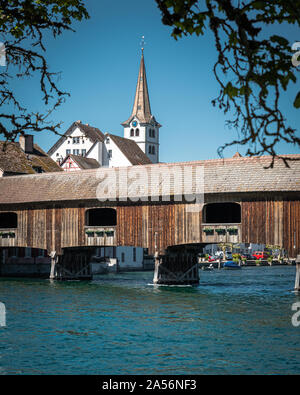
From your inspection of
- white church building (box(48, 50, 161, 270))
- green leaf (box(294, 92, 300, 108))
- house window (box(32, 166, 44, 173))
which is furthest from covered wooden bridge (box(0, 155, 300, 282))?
green leaf (box(294, 92, 300, 108))

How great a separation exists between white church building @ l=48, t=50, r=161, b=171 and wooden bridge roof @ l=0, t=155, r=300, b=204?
2573 centimetres

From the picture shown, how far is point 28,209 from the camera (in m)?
37.1

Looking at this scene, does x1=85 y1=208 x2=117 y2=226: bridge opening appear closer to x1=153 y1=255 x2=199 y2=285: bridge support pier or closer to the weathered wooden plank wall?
the weathered wooden plank wall

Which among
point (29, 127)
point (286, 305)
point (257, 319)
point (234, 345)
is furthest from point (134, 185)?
point (29, 127)

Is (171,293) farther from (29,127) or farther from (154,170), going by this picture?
(29,127)

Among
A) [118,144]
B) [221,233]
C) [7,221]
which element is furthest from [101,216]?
[118,144]

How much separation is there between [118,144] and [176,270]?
36.6 metres

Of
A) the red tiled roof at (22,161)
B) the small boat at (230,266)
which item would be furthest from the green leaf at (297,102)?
the small boat at (230,266)

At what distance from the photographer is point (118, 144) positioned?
70312 mm

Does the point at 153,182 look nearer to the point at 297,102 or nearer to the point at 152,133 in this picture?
the point at 297,102

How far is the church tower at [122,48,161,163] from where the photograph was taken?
82188mm

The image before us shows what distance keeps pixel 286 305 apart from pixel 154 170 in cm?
1178

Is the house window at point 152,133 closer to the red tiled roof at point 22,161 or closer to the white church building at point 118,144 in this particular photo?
the white church building at point 118,144

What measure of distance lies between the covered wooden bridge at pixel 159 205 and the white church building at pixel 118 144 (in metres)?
26.7
